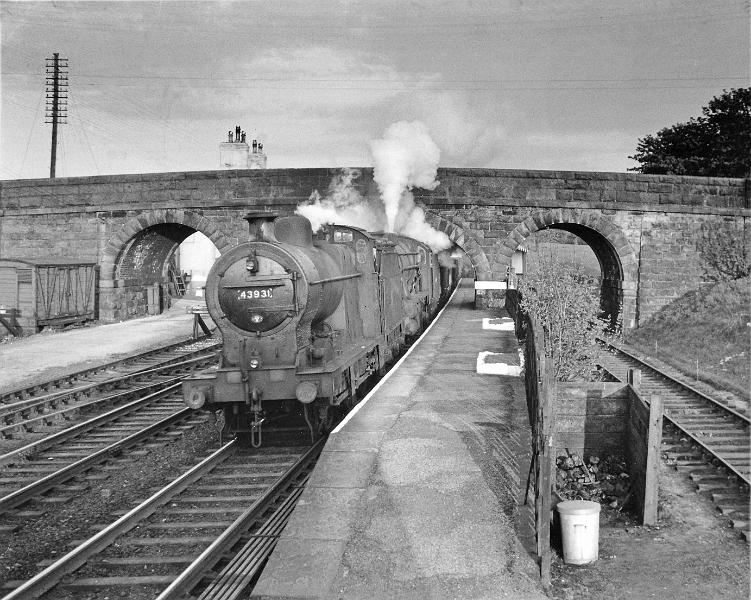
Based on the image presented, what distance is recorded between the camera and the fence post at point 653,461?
6.63 meters

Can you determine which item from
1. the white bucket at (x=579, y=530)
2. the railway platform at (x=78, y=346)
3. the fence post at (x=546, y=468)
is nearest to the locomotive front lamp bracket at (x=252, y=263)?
the fence post at (x=546, y=468)

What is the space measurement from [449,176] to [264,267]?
15.1m

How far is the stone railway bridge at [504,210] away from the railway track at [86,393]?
302 inches

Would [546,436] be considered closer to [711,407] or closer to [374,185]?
Result: [711,407]

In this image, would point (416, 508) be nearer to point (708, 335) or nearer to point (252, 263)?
point (252, 263)

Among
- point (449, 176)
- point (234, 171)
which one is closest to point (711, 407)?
point (449, 176)

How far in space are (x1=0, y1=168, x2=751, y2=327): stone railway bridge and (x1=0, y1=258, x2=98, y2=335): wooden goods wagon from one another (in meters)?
1.88

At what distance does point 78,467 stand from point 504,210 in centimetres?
1713

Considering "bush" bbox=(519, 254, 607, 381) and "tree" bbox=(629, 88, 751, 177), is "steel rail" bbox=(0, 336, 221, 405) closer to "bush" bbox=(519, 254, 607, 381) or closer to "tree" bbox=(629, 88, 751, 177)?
"bush" bbox=(519, 254, 607, 381)

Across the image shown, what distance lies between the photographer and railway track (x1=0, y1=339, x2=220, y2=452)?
983 cm

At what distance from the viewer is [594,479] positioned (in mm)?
7934

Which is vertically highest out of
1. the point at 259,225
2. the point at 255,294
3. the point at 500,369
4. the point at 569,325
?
the point at 259,225

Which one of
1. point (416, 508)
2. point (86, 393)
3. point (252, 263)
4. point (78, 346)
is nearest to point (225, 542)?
point (416, 508)

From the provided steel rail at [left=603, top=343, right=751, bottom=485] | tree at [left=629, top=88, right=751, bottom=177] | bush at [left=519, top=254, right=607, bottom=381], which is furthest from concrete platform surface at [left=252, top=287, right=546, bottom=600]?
tree at [left=629, top=88, right=751, bottom=177]
